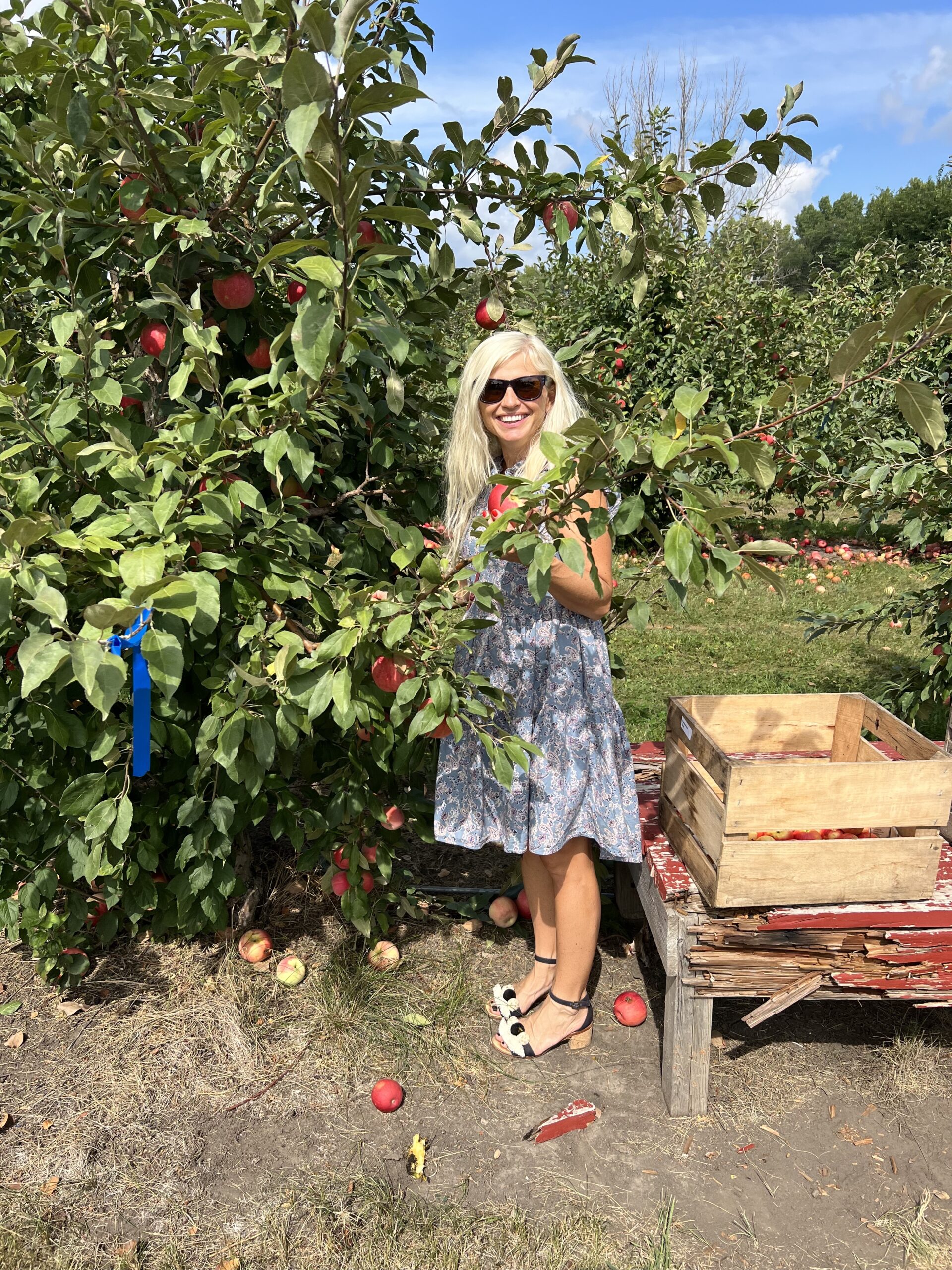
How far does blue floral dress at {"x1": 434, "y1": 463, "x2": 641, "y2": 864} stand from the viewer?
2.21 m

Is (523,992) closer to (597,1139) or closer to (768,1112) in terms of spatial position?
(597,1139)

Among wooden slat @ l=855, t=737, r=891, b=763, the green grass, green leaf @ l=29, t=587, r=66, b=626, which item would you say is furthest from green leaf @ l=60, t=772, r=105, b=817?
the green grass

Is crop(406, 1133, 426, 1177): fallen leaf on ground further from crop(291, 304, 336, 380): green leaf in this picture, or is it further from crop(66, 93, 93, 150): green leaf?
crop(66, 93, 93, 150): green leaf

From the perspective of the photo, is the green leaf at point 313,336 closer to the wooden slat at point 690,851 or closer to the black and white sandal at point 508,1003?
the wooden slat at point 690,851

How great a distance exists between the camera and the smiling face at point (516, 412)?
214 cm

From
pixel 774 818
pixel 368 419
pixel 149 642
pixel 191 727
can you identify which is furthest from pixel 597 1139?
pixel 368 419

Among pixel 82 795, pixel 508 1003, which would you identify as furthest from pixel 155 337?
pixel 508 1003

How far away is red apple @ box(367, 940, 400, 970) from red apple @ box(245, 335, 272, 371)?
5.41ft

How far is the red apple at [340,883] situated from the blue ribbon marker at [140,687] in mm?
906

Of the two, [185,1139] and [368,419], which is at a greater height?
[368,419]

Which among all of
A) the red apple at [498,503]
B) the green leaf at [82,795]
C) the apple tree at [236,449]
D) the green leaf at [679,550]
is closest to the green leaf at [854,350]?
the apple tree at [236,449]

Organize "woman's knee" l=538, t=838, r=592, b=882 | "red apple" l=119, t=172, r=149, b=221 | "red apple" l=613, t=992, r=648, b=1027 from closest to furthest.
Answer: "red apple" l=119, t=172, r=149, b=221 < "woman's knee" l=538, t=838, r=592, b=882 < "red apple" l=613, t=992, r=648, b=1027

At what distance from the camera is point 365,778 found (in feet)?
7.85

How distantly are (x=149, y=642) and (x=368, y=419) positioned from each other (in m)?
1.11
